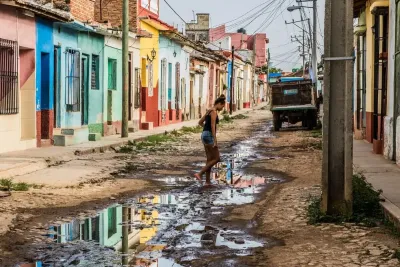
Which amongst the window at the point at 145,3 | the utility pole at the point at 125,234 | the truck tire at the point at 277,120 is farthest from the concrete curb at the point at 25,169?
the truck tire at the point at 277,120

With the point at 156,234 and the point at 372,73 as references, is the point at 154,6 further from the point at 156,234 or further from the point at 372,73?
the point at 156,234

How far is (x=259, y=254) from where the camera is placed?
22.5 feet

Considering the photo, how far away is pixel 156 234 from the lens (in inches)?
306

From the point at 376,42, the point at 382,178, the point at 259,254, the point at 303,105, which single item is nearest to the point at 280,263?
the point at 259,254

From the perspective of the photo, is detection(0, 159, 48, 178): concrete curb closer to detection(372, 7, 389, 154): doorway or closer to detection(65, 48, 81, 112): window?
detection(65, 48, 81, 112): window

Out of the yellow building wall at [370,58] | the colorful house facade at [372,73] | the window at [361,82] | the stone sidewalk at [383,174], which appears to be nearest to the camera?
the stone sidewalk at [383,174]

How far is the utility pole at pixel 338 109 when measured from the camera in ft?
27.3

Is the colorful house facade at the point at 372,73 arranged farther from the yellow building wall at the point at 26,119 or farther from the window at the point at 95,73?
the window at the point at 95,73

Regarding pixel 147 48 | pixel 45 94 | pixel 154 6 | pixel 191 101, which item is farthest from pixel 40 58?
pixel 191 101

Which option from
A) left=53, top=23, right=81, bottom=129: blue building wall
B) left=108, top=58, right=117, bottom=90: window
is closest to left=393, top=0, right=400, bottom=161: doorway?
left=53, top=23, right=81, bottom=129: blue building wall

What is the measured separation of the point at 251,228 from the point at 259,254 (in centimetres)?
142

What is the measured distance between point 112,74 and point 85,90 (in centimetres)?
370

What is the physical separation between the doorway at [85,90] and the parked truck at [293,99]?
418 inches

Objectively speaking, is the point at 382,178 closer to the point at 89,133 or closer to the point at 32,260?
the point at 32,260
